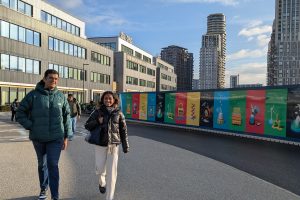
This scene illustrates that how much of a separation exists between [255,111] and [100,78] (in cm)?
4878

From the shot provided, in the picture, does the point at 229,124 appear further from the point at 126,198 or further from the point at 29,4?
the point at 29,4

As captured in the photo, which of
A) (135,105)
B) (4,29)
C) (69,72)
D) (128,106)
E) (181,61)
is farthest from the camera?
(181,61)

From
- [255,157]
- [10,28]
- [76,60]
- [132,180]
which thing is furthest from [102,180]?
[76,60]

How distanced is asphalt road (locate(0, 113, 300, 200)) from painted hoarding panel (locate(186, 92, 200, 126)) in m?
5.91

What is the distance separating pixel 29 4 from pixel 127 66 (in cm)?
3203

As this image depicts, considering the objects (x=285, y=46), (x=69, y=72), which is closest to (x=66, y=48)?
(x=69, y=72)

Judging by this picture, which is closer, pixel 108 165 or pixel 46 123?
pixel 46 123

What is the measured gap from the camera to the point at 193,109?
17.3 metres

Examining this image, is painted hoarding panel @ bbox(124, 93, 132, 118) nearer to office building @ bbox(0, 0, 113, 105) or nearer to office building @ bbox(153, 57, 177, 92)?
office building @ bbox(0, 0, 113, 105)

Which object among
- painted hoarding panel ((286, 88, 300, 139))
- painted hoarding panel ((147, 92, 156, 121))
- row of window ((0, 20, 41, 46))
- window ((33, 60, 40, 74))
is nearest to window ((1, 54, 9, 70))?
row of window ((0, 20, 41, 46))

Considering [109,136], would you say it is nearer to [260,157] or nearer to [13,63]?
[260,157]

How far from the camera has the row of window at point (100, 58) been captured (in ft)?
187

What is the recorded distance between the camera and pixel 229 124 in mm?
14914

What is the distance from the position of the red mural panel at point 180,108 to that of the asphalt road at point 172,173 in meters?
6.94
